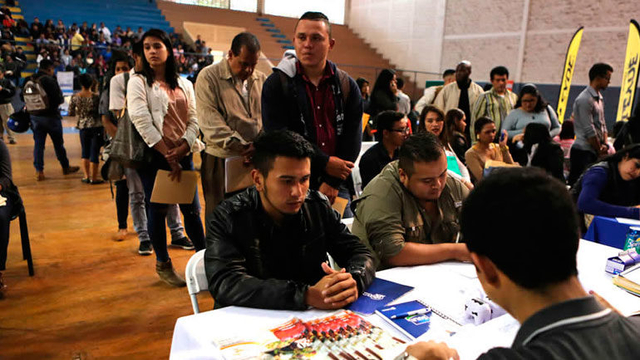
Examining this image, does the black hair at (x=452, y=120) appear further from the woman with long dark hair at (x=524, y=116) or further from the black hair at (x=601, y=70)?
the black hair at (x=601, y=70)

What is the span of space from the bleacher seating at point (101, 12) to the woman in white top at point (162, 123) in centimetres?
1429

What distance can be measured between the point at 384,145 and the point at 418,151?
1271 millimetres

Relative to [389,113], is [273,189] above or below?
below

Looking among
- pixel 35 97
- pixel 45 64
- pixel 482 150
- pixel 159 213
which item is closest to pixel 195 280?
pixel 159 213

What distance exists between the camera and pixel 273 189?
161 cm

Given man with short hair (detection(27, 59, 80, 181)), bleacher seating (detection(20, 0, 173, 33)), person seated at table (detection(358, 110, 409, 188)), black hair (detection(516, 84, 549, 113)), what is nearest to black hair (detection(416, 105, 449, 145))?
person seated at table (detection(358, 110, 409, 188))

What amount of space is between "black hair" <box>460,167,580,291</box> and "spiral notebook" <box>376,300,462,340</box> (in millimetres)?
544

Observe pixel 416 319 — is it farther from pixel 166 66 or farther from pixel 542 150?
pixel 542 150

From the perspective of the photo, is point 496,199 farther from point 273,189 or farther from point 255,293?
point 273,189

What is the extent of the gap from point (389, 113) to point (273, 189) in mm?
1700

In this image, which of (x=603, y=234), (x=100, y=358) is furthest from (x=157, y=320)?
(x=603, y=234)

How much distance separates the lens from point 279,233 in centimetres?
162

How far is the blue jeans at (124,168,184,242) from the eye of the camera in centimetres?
325

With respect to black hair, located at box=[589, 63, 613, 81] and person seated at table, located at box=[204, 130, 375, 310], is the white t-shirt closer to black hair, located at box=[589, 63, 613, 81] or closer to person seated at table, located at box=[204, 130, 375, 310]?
person seated at table, located at box=[204, 130, 375, 310]
